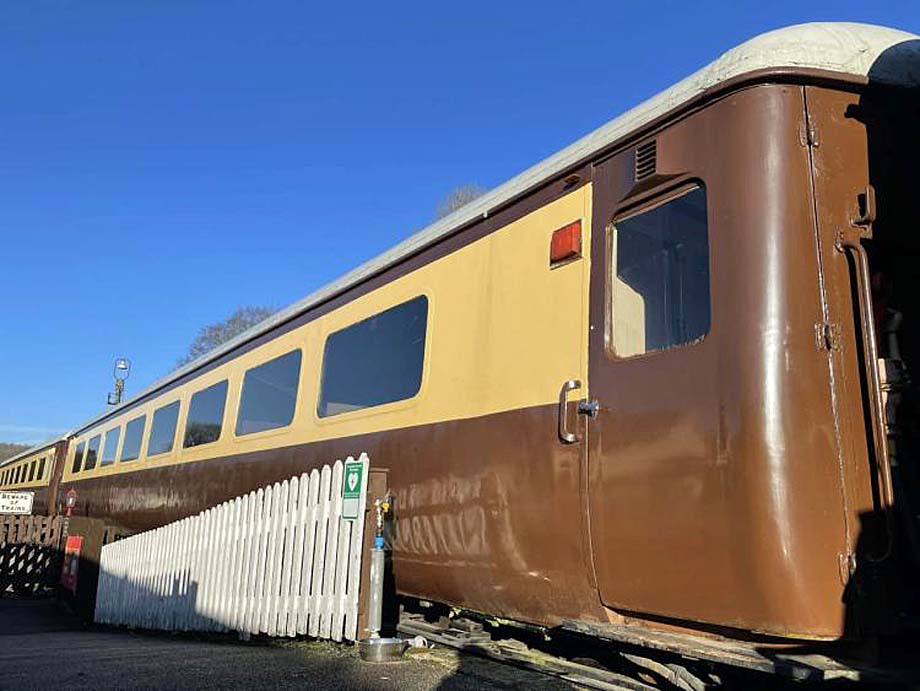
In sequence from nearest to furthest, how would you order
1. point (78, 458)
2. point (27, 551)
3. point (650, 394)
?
point (650, 394) < point (27, 551) < point (78, 458)

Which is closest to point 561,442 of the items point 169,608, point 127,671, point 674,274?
point 674,274

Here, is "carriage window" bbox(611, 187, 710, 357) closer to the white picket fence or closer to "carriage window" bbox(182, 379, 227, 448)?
the white picket fence

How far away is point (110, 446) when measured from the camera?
14.4 meters

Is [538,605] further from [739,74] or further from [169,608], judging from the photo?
[169,608]

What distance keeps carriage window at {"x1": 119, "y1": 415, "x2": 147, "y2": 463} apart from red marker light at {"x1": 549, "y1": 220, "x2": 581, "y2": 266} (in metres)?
9.73

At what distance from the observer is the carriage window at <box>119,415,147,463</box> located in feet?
40.4

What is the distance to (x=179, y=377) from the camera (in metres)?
11.1

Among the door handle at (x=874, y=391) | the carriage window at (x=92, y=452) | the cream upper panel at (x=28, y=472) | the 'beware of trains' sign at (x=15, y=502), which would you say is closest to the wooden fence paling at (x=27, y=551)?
the 'beware of trains' sign at (x=15, y=502)

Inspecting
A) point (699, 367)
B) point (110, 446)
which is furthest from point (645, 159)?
point (110, 446)

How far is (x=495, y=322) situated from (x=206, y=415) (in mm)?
5869

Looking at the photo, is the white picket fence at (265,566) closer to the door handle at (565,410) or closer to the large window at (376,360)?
the large window at (376,360)

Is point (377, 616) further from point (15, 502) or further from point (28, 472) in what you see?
point (28, 472)

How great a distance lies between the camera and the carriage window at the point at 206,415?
8922mm

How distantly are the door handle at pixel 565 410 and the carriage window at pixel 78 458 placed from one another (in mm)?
15357
